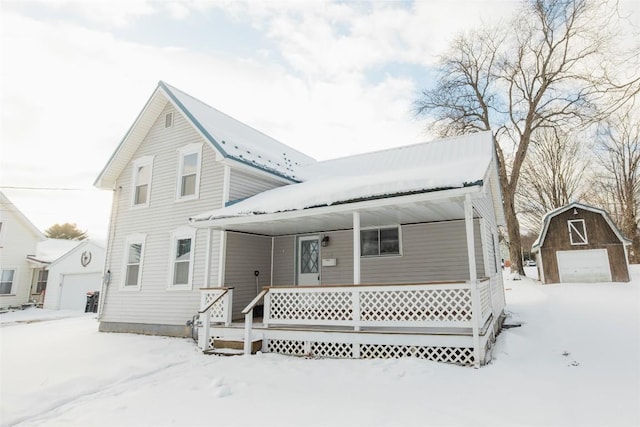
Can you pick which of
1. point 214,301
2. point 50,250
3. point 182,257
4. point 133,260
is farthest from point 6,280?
point 214,301

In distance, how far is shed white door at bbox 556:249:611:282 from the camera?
1719cm

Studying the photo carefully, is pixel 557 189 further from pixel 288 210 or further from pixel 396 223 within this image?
pixel 288 210

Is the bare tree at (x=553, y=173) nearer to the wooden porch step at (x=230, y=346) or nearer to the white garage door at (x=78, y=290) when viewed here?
the wooden porch step at (x=230, y=346)

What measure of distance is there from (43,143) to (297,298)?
614 inches

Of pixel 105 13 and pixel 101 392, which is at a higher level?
pixel 105 13

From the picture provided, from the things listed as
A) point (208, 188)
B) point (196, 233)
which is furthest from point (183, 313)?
point (208, 188)

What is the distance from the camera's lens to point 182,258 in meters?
10.9

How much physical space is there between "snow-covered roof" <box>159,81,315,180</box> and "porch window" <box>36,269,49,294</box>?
64.1 ft

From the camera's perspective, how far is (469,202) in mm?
6309

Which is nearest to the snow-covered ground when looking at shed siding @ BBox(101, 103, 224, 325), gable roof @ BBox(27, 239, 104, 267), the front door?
shed siding @ BBox(101, 103, 224, 325)

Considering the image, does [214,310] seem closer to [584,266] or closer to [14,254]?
[584,266]

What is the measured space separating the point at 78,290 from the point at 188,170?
15.5m

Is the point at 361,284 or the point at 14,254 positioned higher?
the point at 14,254

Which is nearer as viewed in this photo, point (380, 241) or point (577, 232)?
point (380, 241)
